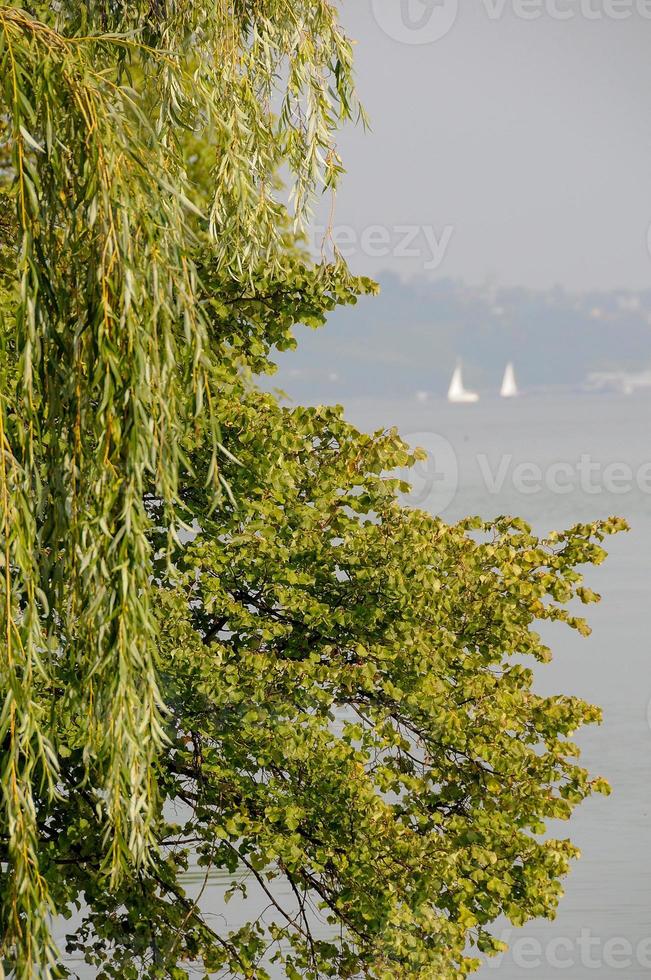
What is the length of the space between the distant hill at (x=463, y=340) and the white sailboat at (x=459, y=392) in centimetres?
94

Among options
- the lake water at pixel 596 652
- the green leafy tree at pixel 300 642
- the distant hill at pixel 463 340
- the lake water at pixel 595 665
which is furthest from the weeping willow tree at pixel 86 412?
the distant hill at pixel 463 340

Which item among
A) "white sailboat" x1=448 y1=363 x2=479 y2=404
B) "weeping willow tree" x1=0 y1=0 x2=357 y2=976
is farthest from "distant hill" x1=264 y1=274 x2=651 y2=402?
"weeping willow tree" x1=0 y1=0 x2=357 y2=976

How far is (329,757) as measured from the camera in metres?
7.34

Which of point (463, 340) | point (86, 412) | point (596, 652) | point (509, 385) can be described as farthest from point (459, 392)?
point (86, 412)

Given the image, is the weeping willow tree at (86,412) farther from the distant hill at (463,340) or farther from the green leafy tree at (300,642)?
the distant hill at (463,340)

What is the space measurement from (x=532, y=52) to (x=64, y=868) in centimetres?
11483

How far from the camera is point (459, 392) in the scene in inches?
3959

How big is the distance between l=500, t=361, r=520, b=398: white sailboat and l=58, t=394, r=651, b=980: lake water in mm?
23589

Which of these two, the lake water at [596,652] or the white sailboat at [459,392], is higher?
the white sailboat at [459,392]

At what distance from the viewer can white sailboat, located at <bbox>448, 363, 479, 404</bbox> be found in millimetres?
98625

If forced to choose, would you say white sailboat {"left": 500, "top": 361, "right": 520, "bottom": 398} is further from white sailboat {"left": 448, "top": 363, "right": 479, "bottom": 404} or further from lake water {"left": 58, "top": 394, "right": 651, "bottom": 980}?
lake water {"left": 58, "top": 394, "right": 651, "bottom": 980}

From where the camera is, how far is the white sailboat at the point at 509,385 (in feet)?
345

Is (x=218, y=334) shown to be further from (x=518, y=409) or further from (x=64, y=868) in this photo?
(x=518, y=409)

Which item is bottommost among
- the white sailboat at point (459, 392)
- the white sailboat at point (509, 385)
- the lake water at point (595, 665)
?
the lake water at point (595, 665)
